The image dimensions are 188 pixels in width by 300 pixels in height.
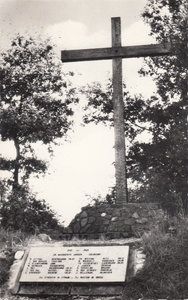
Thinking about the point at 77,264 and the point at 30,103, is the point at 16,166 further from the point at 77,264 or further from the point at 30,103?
the point at 77,264

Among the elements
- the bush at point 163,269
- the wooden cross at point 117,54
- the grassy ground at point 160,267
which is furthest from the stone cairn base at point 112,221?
the wooden cross at point 117,54

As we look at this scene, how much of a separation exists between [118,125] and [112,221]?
2206 millimetres

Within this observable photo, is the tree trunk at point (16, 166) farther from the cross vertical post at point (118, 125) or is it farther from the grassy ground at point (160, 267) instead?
the grassy ground at point (160, 267)

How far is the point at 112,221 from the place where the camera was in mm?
9242

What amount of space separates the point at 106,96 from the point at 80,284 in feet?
33.8

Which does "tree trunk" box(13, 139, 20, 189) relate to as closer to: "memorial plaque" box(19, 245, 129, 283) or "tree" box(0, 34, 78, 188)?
"tree" box(0, 34, 78, 188)

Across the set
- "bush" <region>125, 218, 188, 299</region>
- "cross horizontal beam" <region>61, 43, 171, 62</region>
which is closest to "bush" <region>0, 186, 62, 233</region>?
"cross horizontal beam" <region>61, 43, 171, 62</region>

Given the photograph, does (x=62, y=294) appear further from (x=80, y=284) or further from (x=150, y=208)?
(x=150, y=208)

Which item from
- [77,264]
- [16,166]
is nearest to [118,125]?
[77,264]

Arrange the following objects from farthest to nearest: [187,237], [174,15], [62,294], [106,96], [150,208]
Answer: [106,96] < [174,15] < [150,208] < [187,237] < [62,294]

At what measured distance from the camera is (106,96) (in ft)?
53.4

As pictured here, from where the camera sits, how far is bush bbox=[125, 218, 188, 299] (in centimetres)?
626

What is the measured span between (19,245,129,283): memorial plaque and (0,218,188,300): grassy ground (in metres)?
0.30

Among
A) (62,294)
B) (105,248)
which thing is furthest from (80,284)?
(105,248)
